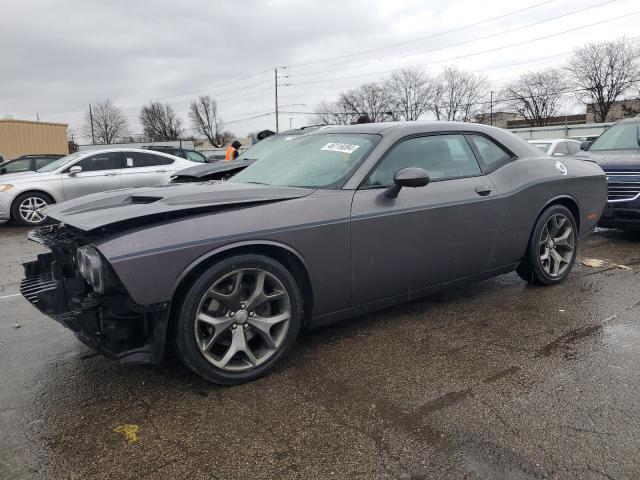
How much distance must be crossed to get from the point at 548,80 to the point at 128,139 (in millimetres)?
66092

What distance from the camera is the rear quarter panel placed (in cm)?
420

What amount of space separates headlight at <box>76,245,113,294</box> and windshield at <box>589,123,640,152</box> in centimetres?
766

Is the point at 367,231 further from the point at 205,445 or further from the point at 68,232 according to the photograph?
the point at 68,232

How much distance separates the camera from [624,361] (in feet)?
10.3

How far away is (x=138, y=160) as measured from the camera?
1117 centimetres

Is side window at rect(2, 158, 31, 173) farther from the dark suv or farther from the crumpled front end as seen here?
the dark suv

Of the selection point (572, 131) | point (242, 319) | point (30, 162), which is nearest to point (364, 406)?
point (242, 319)

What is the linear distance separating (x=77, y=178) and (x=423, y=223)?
9.04 meters

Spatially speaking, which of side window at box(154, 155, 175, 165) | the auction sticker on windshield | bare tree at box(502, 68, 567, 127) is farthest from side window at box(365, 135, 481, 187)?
bare tree at box(502, 68, 567, 127)

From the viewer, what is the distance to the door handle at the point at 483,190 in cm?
399

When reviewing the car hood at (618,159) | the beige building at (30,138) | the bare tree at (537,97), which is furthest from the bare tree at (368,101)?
the car hood at (618,159)

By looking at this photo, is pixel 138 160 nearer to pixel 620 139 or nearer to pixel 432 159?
pixel 432 159

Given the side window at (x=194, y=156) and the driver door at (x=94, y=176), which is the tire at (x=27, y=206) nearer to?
the driver door at (x=94, y=176)

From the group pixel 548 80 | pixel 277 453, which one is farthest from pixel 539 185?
pixel 548 80
